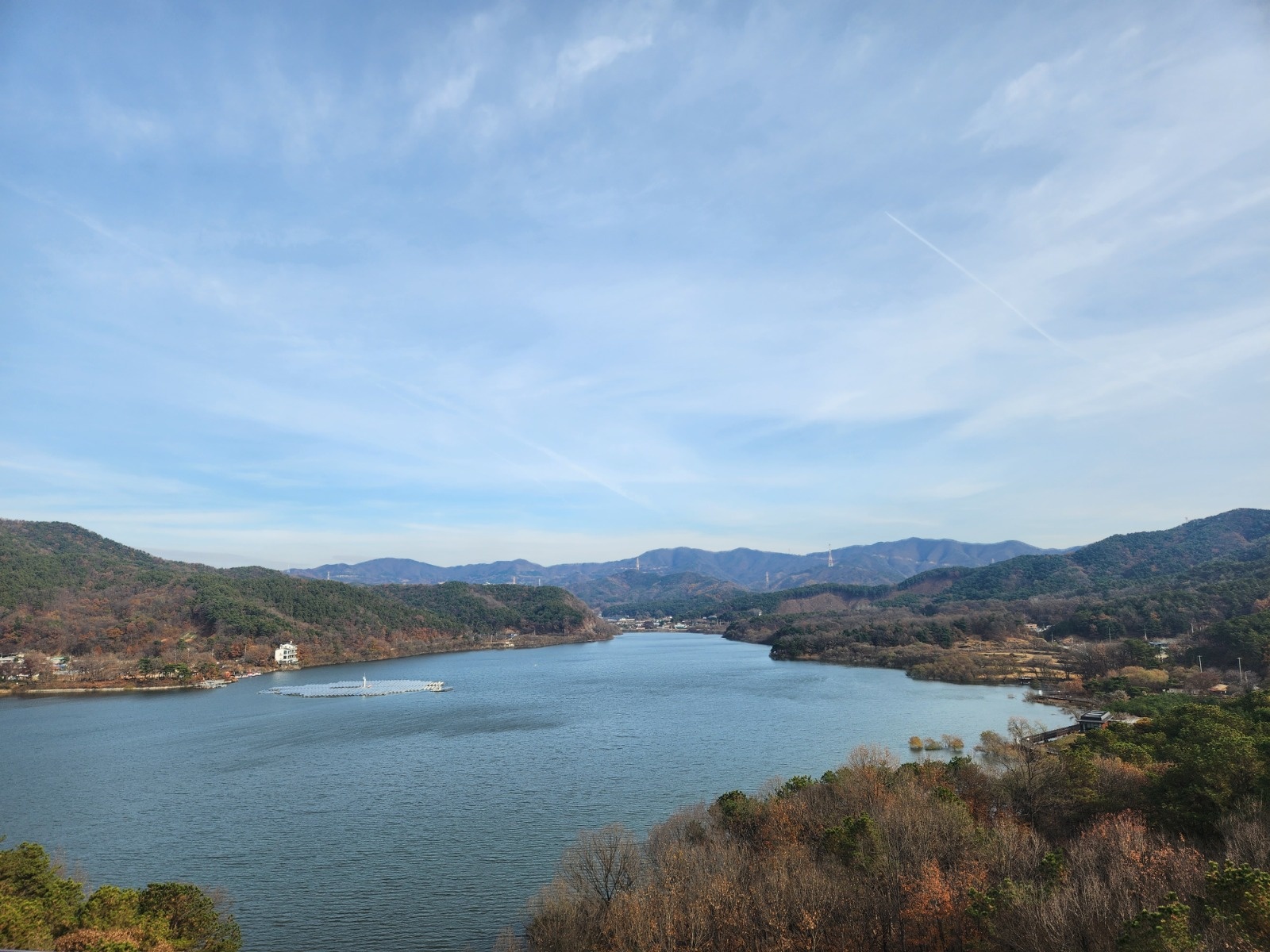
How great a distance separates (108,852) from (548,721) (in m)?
19.1

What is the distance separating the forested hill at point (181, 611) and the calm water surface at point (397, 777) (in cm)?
1434

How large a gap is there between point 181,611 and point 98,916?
6418cm

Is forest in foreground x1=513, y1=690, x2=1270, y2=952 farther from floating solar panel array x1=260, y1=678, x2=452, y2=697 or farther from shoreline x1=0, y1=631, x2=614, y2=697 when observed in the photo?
shoreline x1=0, y1=631, x2=614, y2=697

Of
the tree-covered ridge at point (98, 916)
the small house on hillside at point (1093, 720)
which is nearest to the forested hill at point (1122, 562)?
the small house on hillside at point (1093, 720)

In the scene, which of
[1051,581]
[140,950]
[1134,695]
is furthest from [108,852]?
[1051,581]

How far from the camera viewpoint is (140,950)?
8.35m

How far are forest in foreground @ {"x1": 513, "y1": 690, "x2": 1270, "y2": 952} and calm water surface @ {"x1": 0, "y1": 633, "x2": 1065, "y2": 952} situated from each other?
11.6ft

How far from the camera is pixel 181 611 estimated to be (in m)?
62.7

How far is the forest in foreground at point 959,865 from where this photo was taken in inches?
284

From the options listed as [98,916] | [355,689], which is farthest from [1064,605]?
[98,916]

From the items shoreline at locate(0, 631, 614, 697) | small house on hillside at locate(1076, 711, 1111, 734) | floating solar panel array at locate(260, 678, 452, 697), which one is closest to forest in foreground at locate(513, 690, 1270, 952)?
small house on hillside at locate(1076, 711, 1111, 734)

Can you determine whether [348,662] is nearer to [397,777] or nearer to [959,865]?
[397,777]

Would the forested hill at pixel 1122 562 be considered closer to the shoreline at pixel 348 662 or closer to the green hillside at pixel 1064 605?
the green hillside at pixel 1064 605

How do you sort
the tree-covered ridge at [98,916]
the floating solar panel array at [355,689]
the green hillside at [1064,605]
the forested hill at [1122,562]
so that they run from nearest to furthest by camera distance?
the tree-covered ridge at [98,916] < the floating solar panel array at [355,689] < the green hillside at [1064,605] < the forested hill at [1122,562]
